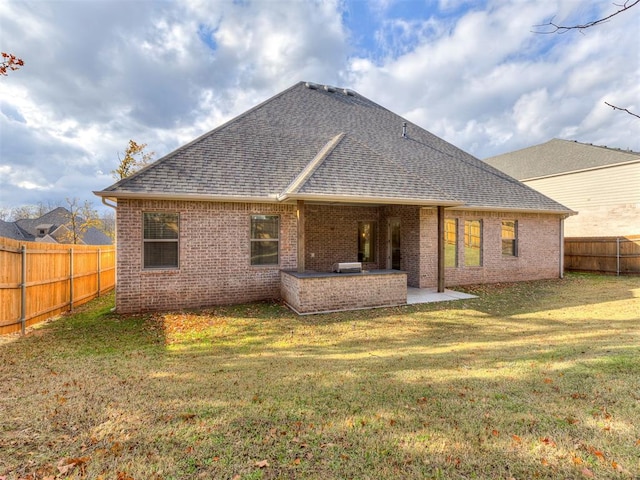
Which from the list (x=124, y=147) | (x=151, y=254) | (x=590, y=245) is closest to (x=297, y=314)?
(x=151, y=254)

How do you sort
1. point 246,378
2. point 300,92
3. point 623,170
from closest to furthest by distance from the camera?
point 246,378 < point 300,92 < point 623,170

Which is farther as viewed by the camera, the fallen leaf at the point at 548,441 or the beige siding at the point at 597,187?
the beige siding at the point at 597,187

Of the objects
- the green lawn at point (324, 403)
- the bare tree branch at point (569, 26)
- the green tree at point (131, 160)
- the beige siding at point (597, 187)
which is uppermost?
the green tree at point (131, 160)

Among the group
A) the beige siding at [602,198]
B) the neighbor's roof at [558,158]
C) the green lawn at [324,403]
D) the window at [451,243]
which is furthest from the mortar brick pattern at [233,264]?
the neighbor's roof at [558,158]

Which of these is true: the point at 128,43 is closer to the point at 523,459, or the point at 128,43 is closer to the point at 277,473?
the point at 277,473

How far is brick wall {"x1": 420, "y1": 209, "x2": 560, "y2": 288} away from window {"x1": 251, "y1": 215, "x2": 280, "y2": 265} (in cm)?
555

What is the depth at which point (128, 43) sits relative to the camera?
13250mm

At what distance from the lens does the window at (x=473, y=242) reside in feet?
41.4

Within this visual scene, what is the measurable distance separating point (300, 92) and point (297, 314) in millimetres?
11337

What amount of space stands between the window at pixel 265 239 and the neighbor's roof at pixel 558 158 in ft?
70.2

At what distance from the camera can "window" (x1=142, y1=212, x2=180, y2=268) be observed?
8.81 metres

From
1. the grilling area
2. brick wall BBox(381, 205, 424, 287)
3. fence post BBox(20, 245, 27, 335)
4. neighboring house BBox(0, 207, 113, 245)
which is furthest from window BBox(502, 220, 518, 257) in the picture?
neighboring house BBox(0, 207, 113, 245)

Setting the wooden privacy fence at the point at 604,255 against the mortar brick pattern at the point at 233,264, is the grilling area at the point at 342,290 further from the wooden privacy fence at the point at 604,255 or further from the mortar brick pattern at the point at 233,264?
the wooden privacy fence at the point at 604,255

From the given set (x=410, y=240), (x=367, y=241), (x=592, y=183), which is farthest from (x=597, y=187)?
(x=367, y=241)
